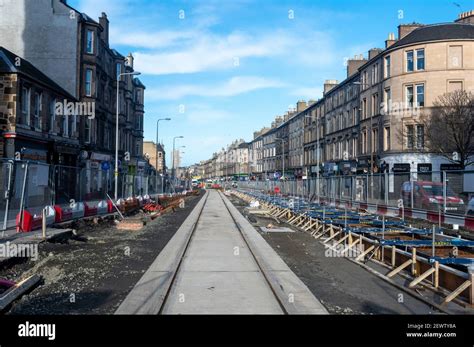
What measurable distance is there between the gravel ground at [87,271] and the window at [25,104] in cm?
1310

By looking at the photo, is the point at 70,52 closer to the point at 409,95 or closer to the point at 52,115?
the point at 52,115

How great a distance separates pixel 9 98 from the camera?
2484 centimetres

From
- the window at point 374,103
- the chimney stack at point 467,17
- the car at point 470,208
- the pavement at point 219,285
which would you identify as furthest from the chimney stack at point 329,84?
the pavement at point 219,285

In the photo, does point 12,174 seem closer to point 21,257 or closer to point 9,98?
point 21,257

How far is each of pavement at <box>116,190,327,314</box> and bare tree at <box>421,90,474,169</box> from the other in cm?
2388

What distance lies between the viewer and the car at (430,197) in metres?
16.7

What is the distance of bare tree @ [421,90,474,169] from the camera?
31.2m

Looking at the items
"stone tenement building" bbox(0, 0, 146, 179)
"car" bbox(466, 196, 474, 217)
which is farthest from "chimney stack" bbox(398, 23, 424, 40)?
"car" bbox(466, 196, 474, 217)

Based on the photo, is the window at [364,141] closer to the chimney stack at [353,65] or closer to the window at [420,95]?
the window at [420,95]

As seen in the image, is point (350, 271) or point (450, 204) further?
point (450, 204)

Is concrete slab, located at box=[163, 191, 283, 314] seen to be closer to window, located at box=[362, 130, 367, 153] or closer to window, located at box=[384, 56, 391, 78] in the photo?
window, located at box=[384, 56, 391, 78]

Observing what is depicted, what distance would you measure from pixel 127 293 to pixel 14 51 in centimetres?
3211

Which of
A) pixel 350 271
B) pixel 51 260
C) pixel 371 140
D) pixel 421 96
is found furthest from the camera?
pixel 371 140
